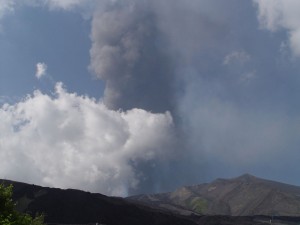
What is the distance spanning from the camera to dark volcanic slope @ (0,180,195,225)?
130000mm

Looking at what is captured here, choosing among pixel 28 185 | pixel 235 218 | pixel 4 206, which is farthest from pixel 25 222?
pixel 235 218

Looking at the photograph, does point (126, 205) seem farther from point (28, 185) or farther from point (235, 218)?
point (235, 218)

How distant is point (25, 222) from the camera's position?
2802cm

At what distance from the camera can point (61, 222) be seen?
12519 centimetres

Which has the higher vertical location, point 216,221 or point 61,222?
point 216,221

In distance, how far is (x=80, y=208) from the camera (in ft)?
445

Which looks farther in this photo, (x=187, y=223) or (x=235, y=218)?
(x=235, y=218)

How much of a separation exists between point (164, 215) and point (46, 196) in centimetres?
3824

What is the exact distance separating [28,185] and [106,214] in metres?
28.5

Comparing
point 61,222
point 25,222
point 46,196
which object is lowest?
point 25,222

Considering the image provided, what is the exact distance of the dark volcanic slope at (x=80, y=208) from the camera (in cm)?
13000

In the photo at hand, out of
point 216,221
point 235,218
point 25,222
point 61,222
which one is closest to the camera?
point 25,222

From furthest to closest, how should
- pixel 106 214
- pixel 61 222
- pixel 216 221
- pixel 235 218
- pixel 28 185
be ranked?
pixel 235 218
pixel 216 221
pixel 28 185
pixel 106 214
pixel 61 222

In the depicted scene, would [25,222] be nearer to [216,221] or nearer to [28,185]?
[28,185]
